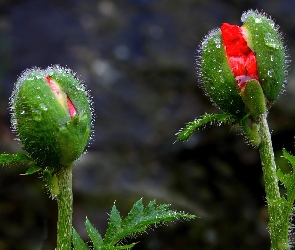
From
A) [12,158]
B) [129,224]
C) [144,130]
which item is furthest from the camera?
[144,130]

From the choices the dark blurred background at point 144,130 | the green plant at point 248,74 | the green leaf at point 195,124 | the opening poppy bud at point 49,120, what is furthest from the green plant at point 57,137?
the dark blurred background at point 144,130

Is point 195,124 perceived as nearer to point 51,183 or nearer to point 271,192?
point 271,192

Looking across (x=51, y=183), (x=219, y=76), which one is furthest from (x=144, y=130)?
(x=51, y=183)

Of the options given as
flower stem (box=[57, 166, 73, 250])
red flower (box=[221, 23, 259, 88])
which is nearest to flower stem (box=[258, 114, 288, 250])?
red flower (box=[221, 23, 259, 88])

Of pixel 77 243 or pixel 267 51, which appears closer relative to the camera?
pixel 77 243

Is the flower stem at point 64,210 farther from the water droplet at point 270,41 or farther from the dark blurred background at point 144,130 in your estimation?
the dark blurred background at point 144,130

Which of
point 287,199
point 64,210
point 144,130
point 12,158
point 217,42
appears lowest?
point 287,199

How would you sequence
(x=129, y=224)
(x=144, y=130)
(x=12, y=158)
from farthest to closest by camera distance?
(x=144, y=130) → (x=129, y=224) → (x=12, y=158)
